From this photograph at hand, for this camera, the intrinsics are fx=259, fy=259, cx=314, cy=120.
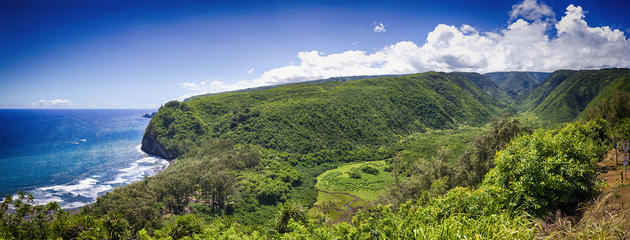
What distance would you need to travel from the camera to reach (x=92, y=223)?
88.0 ft

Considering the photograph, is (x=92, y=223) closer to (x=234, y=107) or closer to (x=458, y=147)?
(x=458, y=147)

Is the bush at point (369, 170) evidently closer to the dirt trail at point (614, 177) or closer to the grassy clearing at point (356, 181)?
the grassy clearing at point (356, 181)

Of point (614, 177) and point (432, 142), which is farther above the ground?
point (614, 177)

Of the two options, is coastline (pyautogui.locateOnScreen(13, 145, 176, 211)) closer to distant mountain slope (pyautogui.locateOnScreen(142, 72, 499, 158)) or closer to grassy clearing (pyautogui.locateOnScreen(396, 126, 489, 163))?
distant mountain slope (pyautogui.locateOnScreen(142, 72, 499, 158))

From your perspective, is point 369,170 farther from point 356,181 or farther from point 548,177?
point 548,177

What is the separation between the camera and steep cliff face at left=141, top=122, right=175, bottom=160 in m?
123

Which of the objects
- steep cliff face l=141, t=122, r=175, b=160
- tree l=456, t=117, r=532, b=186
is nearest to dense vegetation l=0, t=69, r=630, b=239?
tree l=456, t=117, r=532, b=186

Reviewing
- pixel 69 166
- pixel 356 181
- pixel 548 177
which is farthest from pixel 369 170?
pixel 69 166

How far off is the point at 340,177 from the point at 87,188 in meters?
83.0

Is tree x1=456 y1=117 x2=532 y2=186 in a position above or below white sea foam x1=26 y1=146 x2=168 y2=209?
above

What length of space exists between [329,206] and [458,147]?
77.7 m

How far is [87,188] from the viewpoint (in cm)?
8106

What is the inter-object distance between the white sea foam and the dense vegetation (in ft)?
33.4

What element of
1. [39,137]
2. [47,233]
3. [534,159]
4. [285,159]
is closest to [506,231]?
[534,159]
